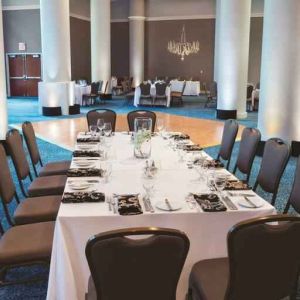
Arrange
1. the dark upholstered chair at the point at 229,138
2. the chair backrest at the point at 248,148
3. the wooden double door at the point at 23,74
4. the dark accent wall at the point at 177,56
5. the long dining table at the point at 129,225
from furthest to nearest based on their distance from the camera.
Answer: the dark accent wall at the point at 177,56
the wooden double door at the point at 23,74
the dark upholstered chair at the point at 229,138
the chair backrest at the point at 248,148
the long dining table at the point at 129,225

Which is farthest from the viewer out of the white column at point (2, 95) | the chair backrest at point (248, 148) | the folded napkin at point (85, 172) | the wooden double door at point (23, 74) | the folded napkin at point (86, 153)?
the wooden double door at point (23, 74)

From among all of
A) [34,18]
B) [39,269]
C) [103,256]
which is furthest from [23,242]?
[34,18]

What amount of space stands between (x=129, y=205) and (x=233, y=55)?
10.1m

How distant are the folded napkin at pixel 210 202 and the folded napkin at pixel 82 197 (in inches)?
23.6

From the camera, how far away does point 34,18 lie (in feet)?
64.6

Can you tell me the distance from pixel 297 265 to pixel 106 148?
231cm

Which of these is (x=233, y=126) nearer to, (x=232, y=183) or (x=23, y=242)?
(x=232, y=183)

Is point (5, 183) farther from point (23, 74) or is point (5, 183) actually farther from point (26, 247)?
point (23, 74)

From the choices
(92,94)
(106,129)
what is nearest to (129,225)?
(106,129)

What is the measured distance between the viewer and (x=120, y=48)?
23.9 m

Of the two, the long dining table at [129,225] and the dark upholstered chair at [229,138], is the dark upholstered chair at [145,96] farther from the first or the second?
the long dining table at [129,225]

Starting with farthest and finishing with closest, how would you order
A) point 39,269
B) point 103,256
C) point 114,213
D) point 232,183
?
point 39,269, point 232,183, point 114,213, point 103,256

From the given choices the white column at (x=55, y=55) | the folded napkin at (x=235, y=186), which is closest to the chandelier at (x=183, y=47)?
the white column at (x=55, y=55)

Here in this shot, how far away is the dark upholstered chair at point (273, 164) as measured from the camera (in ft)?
11.9
